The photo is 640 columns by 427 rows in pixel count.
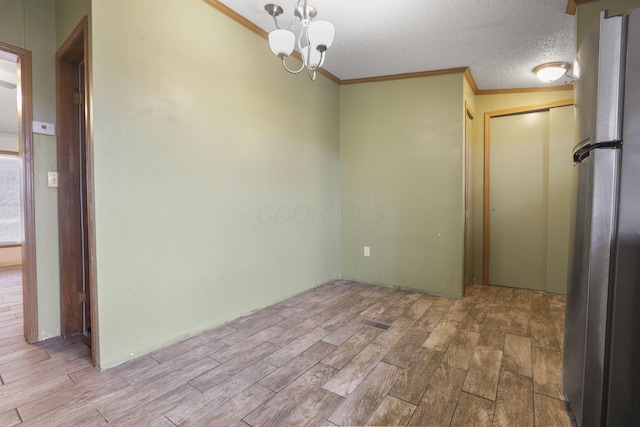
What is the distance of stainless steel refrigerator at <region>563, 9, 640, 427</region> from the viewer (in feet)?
3.63

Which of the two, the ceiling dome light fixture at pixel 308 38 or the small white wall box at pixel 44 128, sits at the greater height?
the ceiling dome light fixture at pixel 308 38

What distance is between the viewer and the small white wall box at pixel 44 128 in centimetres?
217

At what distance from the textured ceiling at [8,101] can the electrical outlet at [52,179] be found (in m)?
1.19

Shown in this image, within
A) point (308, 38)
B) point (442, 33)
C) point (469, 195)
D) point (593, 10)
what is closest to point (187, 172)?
point (308, 38)

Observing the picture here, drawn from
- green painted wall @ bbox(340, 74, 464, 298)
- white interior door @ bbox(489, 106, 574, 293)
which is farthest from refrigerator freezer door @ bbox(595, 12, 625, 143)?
white interior door @ bbox(489, 106, 574, 293)

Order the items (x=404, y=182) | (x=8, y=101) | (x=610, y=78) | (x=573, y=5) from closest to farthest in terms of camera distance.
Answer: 1. (x=610, y=78)
2. (x=573, y=5)
3. (x=404, y=182)
4. (x=8, y=101)

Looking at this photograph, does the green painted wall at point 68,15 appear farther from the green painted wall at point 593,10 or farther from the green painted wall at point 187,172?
the green painted wall at point 593,10

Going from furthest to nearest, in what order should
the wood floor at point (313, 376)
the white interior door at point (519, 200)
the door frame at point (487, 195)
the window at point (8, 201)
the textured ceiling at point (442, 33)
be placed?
the window at point (8, 201)
the door frame at point (487, 195)
the white interior door at point (519, 200)
the textured ceiling at point (442, 33)
the wood floor at point (313, 376)

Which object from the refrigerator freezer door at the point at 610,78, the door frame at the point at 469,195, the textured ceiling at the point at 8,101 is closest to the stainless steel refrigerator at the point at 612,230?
the refrigerator freezer door at the point at 610,78

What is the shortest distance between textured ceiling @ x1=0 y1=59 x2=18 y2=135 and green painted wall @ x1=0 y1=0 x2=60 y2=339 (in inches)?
26.7

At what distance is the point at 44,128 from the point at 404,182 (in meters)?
3.32

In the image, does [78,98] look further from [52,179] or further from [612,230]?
[612,230]

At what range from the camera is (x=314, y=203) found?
3.53 m

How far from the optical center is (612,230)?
3.77ft
